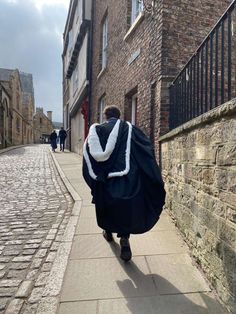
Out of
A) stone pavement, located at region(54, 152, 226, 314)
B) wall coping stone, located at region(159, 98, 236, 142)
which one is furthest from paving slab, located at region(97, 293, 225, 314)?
wall coping stone, located at region(159, 98, 236, 142)

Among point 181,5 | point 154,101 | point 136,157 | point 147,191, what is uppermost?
point 181,5

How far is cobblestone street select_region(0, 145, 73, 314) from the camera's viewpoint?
10.4 feet

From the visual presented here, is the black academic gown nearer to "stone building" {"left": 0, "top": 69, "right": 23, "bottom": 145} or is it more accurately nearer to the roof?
"stone building" {"left": 0, "top": 69, "right": 23, "bottom": 145}

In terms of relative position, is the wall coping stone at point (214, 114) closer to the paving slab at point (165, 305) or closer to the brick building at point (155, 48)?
the paving slab at point (165, 305)

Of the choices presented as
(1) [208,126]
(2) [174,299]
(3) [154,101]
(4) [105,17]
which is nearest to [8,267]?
(2) [174,299]

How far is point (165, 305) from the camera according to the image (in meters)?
2.95

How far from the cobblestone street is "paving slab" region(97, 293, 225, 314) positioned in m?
0.71

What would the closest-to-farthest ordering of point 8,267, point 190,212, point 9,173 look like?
point 8,267
point 190,212
point 9,173

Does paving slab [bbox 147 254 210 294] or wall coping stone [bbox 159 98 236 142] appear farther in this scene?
paving slab [bbox 147 254 210 294]

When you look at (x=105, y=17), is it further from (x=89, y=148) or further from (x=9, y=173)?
(x=89, y=148)

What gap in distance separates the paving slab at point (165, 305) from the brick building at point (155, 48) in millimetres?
3923

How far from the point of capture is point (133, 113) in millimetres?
9164

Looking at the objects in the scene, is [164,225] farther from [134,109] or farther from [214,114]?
[134,109]

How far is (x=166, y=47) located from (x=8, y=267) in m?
5.04
